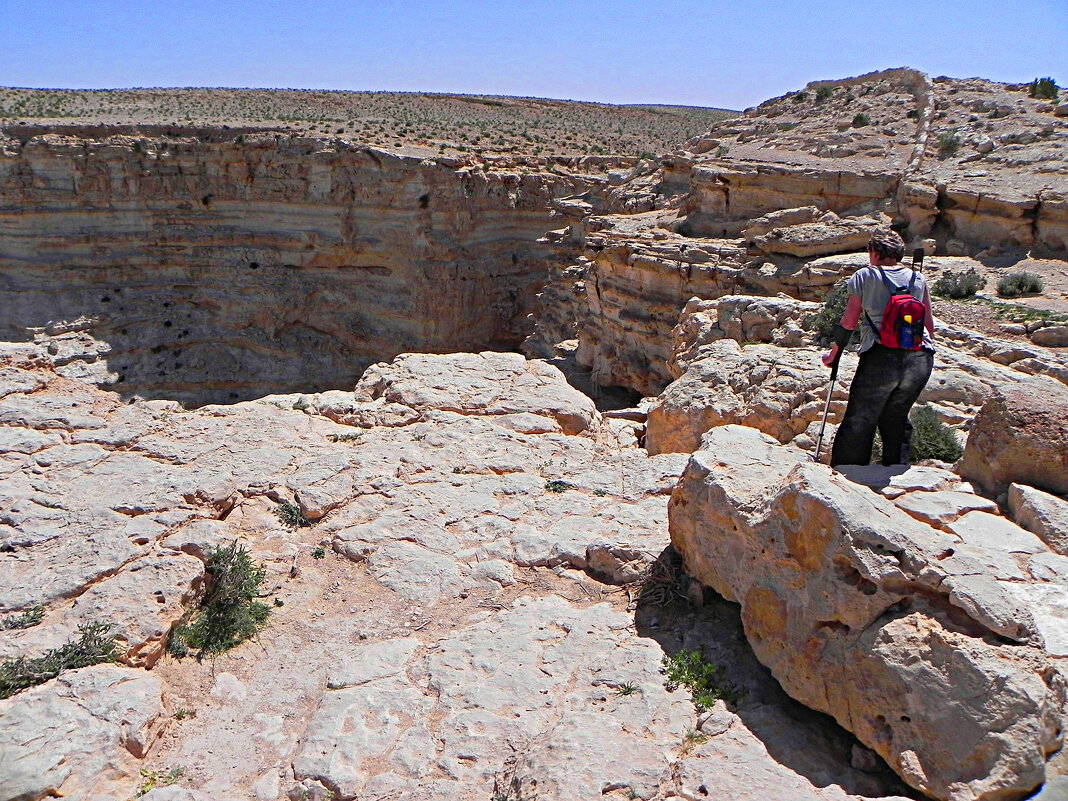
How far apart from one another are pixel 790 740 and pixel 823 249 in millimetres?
9475

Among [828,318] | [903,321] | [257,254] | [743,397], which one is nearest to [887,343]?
[903,321]

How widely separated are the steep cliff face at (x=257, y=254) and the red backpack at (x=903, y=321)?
19.1m

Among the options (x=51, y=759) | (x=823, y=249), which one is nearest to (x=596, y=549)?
(x=51, y=759)

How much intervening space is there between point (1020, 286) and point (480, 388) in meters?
6.48

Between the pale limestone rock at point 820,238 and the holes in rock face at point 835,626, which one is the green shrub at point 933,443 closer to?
the holes in rock face at point 835,626

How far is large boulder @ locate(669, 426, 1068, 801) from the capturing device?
2.98 meters

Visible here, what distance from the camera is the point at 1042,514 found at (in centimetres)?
410

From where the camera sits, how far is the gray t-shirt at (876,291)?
486 centimetres

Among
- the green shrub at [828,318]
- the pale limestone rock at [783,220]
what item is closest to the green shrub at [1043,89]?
the pale limestone rock at [783,220]

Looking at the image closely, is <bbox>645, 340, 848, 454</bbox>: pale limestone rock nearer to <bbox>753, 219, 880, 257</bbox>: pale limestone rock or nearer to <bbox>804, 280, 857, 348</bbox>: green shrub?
<bbox>804, 280, 857, 348</bbox>: green shrub

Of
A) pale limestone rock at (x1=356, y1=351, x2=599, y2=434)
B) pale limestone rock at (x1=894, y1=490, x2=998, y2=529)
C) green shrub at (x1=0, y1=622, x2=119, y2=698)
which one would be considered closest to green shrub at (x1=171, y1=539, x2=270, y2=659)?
green shrub at (x1=0, y1=622, x2=119, y2=698)

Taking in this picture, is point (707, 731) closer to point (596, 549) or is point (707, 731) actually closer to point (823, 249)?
point (596, 549)

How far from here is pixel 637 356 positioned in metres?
14.0

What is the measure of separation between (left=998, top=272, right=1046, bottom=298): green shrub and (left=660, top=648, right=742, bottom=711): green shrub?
A: 7.44 meters
